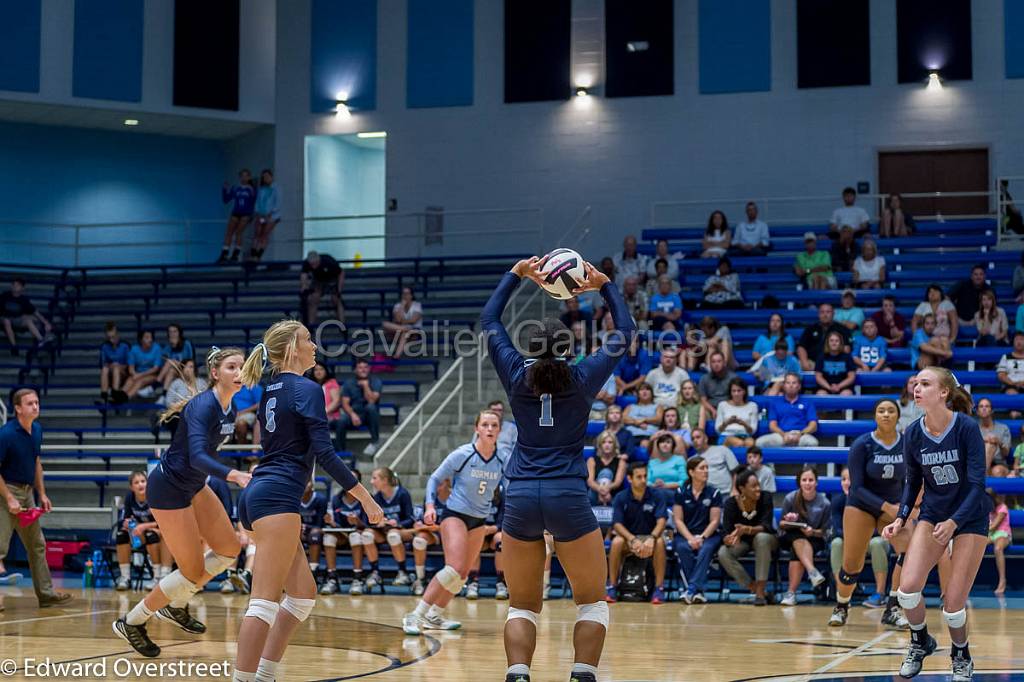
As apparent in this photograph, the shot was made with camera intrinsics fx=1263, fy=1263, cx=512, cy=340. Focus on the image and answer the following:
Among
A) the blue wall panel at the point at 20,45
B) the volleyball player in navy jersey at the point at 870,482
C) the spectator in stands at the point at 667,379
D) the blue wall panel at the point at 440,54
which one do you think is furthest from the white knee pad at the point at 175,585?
the blue wall panel at the point at 20,45

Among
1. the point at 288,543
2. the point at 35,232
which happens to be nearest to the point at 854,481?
the point at 288,543

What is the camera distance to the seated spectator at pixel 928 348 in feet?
52.1

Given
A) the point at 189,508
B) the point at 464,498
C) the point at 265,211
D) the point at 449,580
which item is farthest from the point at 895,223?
the point at 189,508

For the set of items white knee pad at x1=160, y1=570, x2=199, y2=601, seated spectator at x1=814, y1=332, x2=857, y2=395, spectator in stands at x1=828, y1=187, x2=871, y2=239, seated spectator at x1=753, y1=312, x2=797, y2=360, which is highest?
spectator in stands at x1=828, y1=187, x2=871, y2=239

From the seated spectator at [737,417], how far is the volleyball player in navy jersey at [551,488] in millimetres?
9587

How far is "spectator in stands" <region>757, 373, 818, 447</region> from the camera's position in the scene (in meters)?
15.1

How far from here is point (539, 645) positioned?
30.8ft

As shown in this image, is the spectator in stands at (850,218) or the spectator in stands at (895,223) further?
the spectator in stands at (895,223)

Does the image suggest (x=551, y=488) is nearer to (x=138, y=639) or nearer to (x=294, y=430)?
(x=294, y=430)

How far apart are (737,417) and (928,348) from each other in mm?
2683

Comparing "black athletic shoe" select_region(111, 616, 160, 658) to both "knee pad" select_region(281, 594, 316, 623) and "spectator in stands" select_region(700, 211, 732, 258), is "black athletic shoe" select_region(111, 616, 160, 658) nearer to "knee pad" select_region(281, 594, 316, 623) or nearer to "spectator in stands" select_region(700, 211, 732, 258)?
"knee pad" select_region(281, 594, 316, 623)

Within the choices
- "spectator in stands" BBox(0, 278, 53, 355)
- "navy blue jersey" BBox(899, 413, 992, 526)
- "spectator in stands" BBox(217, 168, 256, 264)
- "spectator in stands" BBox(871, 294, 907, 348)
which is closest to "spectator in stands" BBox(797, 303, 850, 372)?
"spectator in stands" BBox(871, 294, 907, 348)

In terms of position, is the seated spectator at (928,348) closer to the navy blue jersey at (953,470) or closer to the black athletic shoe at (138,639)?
the navy blue jersey at (953,470)

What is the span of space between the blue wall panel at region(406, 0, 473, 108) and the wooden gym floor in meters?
13.8
